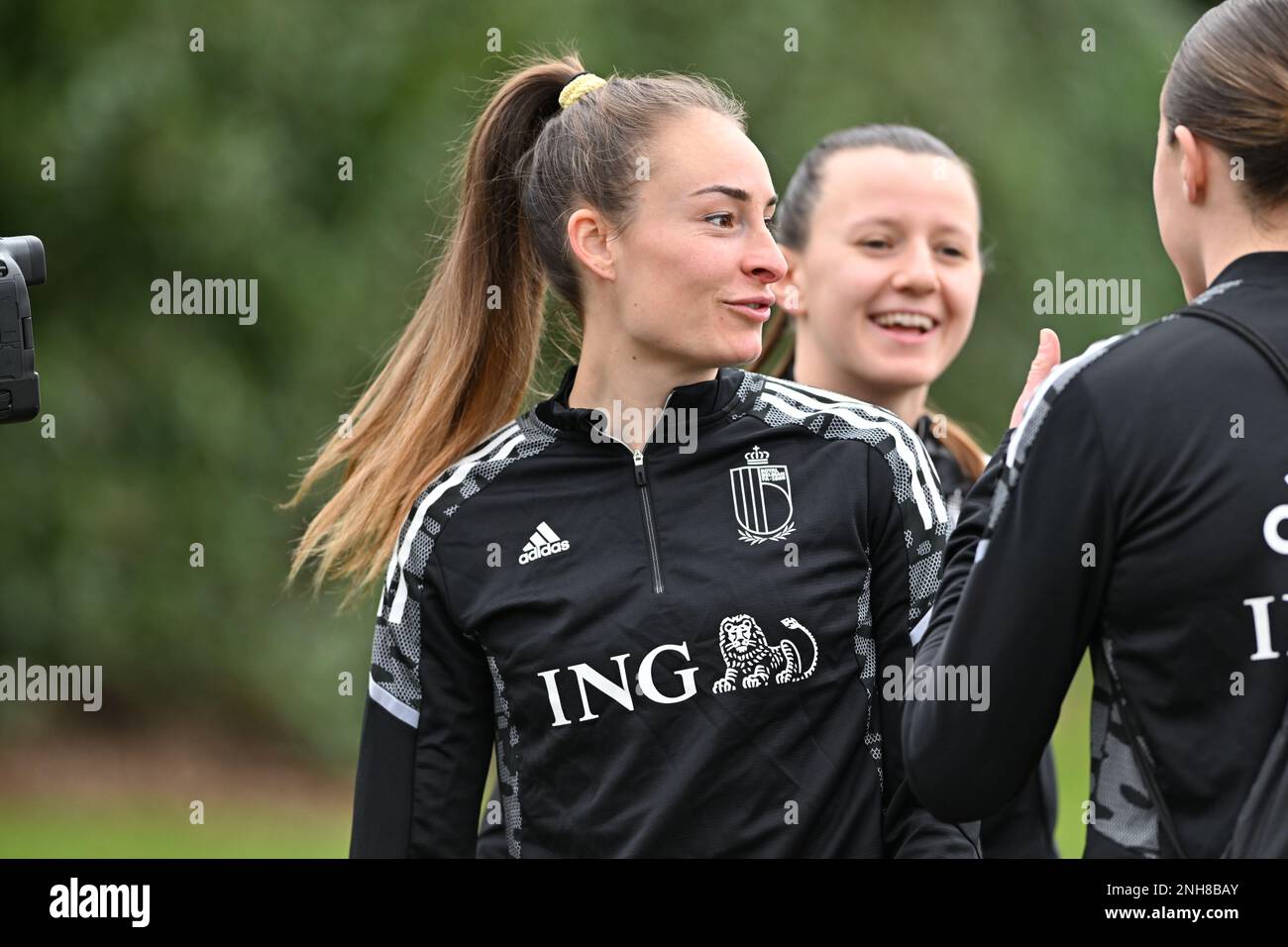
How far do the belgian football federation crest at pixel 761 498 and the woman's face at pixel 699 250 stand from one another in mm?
176

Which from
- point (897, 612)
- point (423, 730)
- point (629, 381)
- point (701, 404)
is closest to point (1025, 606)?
point (897, 612)

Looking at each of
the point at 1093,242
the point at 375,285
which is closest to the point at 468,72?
the point at 375,285

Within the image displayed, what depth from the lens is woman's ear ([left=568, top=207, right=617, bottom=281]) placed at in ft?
9.27

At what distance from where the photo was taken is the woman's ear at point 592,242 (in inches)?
111

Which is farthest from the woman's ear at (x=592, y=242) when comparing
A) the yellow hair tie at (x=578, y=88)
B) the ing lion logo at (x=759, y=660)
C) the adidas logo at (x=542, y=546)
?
the ing lion logo at (x=759, y=660)

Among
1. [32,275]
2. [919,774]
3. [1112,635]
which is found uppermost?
[32,275]

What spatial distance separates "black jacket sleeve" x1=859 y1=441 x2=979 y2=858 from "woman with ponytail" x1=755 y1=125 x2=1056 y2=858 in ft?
3.06

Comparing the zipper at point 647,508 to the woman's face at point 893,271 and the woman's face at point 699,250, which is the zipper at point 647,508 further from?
the woman's face at point 893,271

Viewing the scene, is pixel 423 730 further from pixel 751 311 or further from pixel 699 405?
pixel 751 311

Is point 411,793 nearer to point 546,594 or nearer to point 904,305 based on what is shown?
point 546,594

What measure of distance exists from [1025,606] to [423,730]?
1123 millimetres

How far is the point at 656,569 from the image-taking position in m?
2.59

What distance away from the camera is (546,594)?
2611 mm
